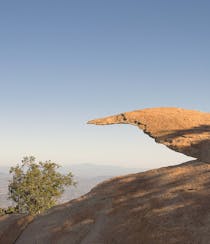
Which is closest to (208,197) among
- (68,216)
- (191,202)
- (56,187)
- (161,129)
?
(191,202)

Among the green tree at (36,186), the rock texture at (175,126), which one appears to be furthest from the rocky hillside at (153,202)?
the green tree at (36,186)

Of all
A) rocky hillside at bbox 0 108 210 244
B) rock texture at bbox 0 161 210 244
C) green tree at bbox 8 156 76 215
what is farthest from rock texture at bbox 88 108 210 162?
green tree at bbox 8 156 76 215

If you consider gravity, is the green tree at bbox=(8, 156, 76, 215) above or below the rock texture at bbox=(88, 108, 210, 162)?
below

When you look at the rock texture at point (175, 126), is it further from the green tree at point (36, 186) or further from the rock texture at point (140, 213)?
the green tree at point (36, 186)

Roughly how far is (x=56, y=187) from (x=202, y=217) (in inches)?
2616

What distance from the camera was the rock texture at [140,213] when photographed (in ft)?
53.7

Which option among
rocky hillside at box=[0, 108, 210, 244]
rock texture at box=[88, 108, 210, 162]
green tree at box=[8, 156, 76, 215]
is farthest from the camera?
green tree at box=[8, 156, 76, 215]

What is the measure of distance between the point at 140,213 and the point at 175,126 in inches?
175

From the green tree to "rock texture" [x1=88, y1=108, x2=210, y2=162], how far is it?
59970mm

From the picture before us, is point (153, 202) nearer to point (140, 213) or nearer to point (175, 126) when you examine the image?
point (140, 213)

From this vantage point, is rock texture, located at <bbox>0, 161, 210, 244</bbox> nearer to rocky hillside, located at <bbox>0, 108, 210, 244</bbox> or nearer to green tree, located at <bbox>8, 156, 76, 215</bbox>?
rocky hillside, located at <bbox>0, 108, 210, 244</bbox>

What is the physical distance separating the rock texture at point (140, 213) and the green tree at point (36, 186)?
53349mm

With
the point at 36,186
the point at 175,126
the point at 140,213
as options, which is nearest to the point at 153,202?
the point at 140,213

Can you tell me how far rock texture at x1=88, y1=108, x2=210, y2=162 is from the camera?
17656mm
